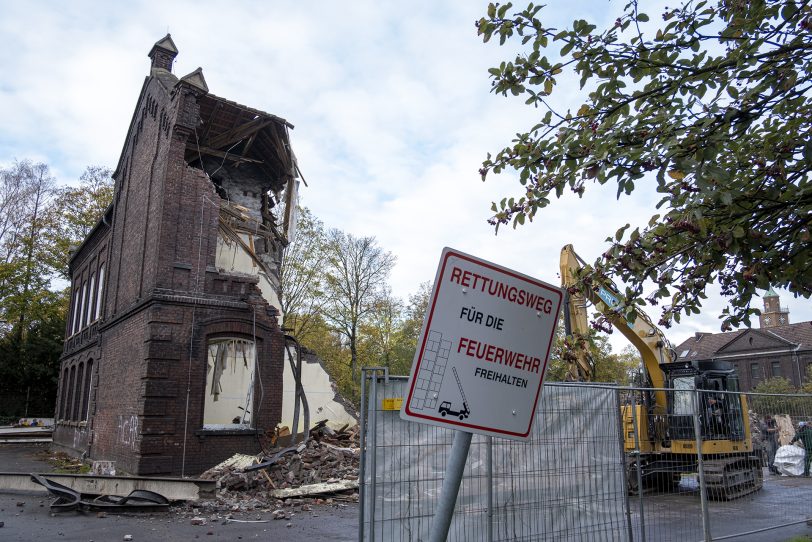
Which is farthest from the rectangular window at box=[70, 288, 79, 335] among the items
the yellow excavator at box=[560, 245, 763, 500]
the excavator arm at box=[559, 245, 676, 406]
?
the yellow excavator at box=[560, 245, 763, 500]

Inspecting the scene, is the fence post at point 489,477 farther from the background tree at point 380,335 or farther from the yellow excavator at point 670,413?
the background tree at point 380,335

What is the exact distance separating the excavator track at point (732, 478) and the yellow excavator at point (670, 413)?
0.04 feet

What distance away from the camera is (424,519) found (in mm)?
5012

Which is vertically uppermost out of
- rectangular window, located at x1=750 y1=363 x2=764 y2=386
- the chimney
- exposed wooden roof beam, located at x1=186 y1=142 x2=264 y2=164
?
the chimney

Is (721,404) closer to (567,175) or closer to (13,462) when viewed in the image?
(567,175)

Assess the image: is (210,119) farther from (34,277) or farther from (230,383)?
(34,277)

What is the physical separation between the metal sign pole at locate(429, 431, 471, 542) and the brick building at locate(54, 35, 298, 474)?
45.4 ft

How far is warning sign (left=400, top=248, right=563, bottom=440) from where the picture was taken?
212cm

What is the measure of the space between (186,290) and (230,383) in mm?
3185

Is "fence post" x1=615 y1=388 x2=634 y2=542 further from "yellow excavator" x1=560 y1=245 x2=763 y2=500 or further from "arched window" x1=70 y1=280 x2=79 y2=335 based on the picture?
"arched window" x1=70 y1=280 x2=79 y2=335

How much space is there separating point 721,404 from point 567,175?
659cm

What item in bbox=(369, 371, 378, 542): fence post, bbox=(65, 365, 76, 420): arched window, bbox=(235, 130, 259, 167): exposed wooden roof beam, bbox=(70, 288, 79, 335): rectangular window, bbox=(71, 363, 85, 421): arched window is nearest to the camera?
bbox=(369, 371, 378, 542): fence post

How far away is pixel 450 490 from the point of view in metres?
2.13

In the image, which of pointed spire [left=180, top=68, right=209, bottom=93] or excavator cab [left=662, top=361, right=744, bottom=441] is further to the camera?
pointed spire [left=180, top=68, right=209, bottom=93]
